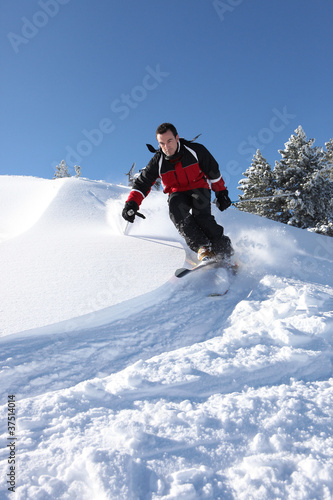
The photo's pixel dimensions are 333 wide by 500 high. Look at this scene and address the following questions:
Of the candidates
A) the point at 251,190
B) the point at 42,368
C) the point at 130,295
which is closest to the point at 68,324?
the point at 42,368

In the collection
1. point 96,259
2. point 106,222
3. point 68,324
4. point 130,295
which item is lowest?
point 68,324

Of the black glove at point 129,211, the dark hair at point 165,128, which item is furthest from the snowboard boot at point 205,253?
the dark hair at point 165,128

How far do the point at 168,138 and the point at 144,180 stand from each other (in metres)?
0.69

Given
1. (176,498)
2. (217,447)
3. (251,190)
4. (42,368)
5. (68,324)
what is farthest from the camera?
(251,190)

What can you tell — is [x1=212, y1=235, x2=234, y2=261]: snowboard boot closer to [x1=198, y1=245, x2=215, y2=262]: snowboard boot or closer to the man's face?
[x1=198, y1=245, x2=215, y2=262]: snowboard boot

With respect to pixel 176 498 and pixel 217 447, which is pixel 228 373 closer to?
pixel 217 447

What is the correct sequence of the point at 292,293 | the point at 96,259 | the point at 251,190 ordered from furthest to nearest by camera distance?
the point at 251,190 < the point at 96,259 < the point at 292,293

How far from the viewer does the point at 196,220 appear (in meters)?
3.84

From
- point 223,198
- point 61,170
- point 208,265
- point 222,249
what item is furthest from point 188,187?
point 61,170

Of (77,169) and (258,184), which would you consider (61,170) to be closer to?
(77,169)

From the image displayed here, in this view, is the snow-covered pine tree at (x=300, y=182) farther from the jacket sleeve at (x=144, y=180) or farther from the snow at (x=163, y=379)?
the snow at (x=163, y=379)

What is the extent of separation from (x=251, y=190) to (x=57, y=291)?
59.5 feet

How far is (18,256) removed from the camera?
3.82 metres

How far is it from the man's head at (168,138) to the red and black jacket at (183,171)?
0.10 meters
